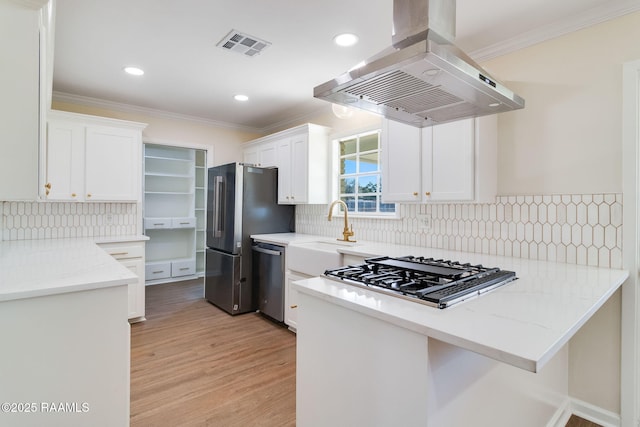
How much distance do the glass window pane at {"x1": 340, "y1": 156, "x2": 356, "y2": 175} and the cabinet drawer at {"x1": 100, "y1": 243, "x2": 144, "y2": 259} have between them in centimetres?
243

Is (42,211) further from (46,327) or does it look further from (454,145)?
(454,145)

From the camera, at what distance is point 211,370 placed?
2535 mm

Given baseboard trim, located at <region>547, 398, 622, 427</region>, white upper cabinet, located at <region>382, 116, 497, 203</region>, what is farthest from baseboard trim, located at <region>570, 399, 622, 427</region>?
white upper cabinet, located at <region>382, 116, 497, 203</region>

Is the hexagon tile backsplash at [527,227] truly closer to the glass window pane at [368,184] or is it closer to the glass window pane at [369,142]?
the glass window pane at [368,184]

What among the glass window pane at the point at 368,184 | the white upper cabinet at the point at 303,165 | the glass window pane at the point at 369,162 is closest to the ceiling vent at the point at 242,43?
the white upper cabinet at the point at 303,165

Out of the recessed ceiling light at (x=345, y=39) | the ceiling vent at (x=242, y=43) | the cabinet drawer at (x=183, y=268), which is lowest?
the cabinet drawer at (x=183, y=268)

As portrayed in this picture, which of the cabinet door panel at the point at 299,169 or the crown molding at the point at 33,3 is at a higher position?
the crown molding at the point at 33,3

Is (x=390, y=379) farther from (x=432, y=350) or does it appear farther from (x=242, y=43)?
(x=242, y=43)

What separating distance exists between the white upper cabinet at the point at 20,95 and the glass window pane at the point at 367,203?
9.09 feet

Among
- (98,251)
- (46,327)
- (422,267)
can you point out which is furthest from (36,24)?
(422,267)

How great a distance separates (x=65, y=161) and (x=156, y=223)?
218cm

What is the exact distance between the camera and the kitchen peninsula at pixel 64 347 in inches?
50.1

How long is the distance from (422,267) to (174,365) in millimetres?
2108

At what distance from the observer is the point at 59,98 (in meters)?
3.67
